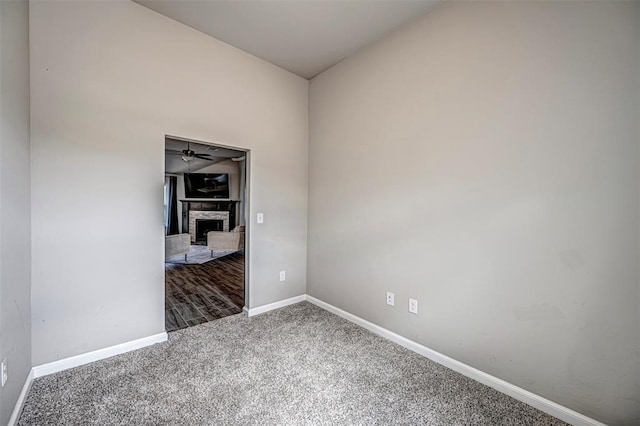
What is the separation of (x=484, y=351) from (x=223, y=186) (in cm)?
783

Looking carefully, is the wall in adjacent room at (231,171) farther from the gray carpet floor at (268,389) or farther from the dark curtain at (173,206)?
the gray carpet floor at (268,389)

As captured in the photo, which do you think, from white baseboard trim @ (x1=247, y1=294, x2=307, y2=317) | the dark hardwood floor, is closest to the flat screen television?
the dark hardwood floor

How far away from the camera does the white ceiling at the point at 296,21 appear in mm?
2125

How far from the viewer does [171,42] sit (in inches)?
92.8

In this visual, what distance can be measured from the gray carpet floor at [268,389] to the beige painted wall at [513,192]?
32 cm

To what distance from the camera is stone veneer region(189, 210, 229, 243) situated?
8.36 metres

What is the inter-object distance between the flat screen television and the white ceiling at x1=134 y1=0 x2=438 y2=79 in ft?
19.4

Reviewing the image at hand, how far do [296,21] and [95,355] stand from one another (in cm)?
319

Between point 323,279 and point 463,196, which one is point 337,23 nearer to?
point 463,196

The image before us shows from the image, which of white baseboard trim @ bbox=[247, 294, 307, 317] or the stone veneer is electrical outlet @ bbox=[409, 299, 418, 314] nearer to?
white baseboard trim @ bbox=[247, 294, 307, 317]

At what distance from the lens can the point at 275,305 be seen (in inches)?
124

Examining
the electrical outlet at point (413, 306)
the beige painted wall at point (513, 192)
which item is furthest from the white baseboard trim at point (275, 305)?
the electrical outlet at point (413, 306)

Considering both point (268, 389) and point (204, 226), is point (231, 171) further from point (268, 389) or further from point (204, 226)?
point (268, 389)

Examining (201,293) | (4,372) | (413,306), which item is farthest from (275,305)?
(4,372)
